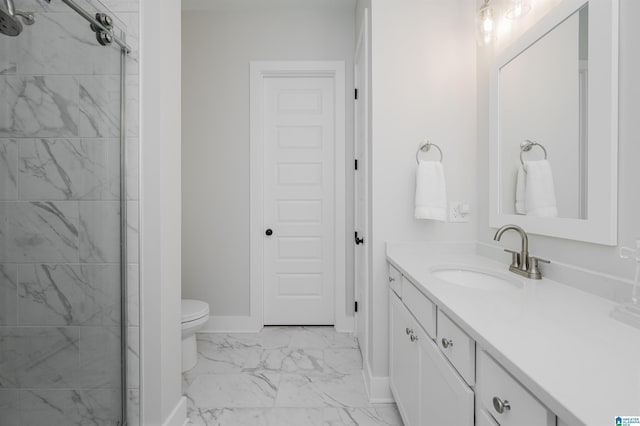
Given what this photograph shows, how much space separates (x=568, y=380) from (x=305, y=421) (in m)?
1.43

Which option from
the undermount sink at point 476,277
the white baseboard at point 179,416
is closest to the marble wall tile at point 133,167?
the white baseboard at point 179,416

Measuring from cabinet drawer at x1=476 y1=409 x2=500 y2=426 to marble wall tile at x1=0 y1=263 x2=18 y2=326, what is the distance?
142cm

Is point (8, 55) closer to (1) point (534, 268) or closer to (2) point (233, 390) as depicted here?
(2) point (233, 390)

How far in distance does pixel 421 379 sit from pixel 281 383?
1.08 m

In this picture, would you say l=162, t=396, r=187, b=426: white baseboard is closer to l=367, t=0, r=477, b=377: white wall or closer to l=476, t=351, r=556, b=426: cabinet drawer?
l=367, t=0, r=477, b=377: white wall

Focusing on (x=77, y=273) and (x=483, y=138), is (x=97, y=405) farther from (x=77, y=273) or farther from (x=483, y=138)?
(x=483, y=138)

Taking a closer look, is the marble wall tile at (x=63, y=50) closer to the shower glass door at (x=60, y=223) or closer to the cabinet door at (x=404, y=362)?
the shower glass door at (x=60, y=223)

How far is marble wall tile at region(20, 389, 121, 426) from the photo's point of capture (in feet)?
3.44

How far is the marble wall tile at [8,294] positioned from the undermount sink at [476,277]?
156cm

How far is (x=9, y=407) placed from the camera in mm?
988

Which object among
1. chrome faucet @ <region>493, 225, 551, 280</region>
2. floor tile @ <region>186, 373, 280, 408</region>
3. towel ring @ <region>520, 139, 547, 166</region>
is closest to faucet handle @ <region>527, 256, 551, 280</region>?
chrome faucet @ <region>493, 225, 551, 280</region>

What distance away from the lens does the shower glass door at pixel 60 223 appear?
999 millimetres

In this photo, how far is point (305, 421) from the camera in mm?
1591

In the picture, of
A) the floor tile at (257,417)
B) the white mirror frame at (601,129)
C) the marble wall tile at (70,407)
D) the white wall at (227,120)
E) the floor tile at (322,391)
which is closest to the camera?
the white mirror frame at (601,129)
